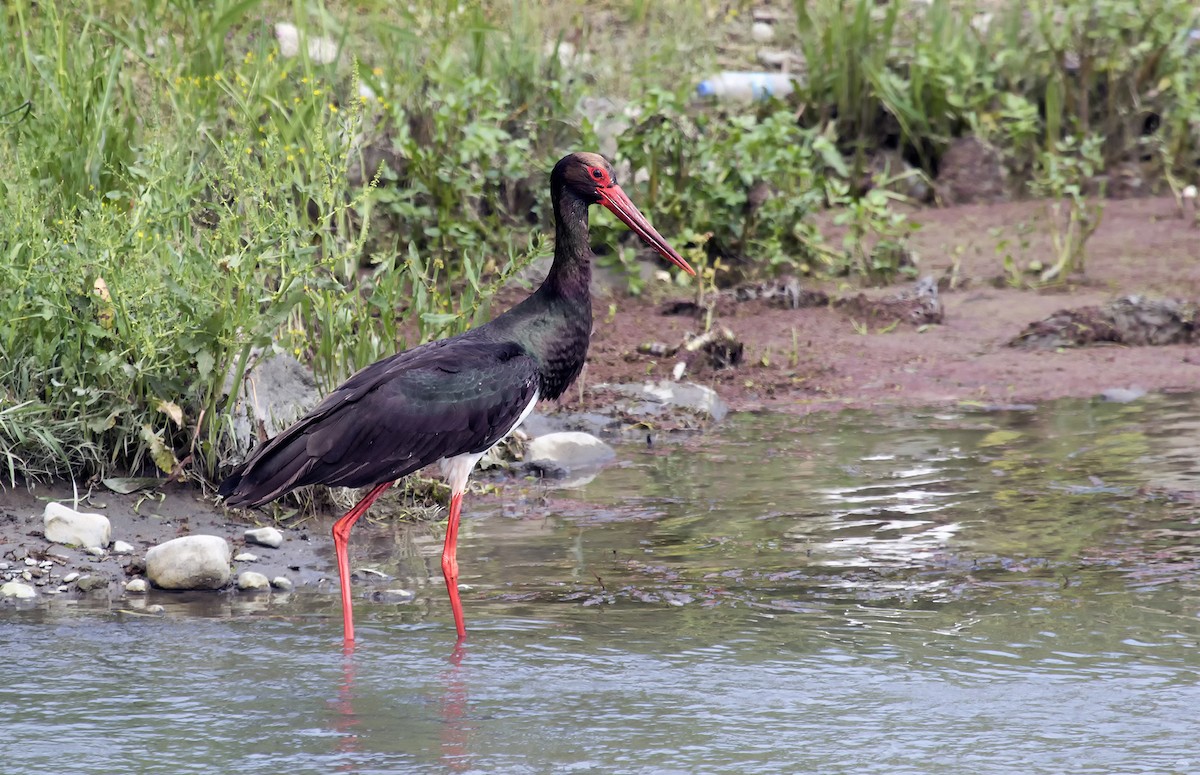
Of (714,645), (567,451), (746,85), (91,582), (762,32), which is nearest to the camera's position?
(714,645)

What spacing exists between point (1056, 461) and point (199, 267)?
3502mm

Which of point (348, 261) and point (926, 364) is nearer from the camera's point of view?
point (348, 261)

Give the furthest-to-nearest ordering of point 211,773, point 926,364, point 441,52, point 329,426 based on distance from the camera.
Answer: point 441,52 → point 926,364 → point 329,426 → point 211,773

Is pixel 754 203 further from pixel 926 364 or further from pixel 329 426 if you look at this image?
pixel 329 426

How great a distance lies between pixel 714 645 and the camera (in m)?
4.86

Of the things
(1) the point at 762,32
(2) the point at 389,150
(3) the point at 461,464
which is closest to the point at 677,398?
(2) the point at 389,150

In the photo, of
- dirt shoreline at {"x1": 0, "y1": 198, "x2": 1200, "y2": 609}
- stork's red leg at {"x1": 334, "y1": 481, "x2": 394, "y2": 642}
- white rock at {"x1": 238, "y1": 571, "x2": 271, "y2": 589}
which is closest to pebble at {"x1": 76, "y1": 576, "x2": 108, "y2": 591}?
dirt shoreline at {"x1": 0, "y1": 198, "x2": 1200, "y2": 609}

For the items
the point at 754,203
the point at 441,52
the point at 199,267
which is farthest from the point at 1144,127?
the point at 199,267

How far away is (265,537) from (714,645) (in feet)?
6.03

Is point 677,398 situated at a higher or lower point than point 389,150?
lower

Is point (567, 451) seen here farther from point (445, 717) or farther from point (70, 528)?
point (445, 717)

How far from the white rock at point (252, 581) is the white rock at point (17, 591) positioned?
657 mm

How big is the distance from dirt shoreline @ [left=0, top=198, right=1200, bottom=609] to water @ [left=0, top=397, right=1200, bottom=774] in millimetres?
298

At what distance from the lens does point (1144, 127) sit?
12.1m
